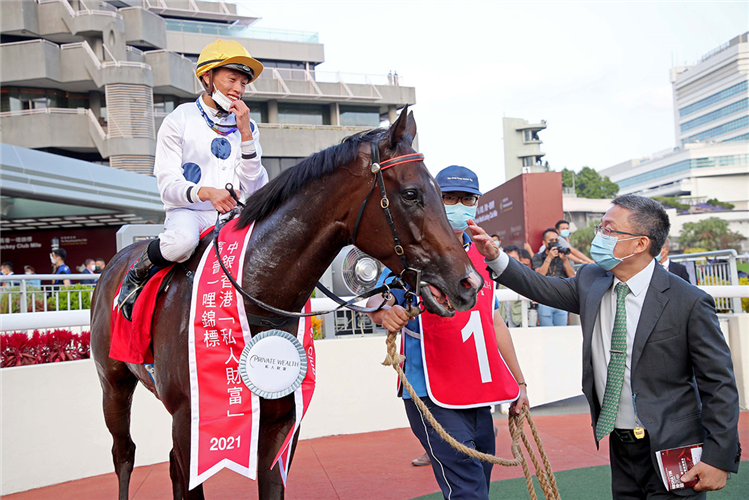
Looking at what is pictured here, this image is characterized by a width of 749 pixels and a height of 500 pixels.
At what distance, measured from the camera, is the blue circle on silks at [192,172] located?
2.80m

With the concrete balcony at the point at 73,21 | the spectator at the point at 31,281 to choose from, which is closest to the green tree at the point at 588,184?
the concrete balcony at the point at 73,21

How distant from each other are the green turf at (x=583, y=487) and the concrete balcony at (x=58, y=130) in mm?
25995

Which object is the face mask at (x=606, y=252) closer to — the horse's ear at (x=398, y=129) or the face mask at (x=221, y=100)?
the horse's ear at (x=398, y=129)

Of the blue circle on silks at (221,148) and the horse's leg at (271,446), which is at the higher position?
the blue circle on silks at (221,148)

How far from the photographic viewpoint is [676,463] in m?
2.18

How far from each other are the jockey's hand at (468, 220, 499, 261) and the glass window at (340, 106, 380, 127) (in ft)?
115

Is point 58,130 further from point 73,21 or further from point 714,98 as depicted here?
point 714,98

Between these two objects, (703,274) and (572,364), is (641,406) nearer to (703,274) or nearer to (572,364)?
(572,364)

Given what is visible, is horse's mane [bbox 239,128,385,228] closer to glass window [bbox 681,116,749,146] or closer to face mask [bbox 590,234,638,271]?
face mask [bbox 590,234,638,271]

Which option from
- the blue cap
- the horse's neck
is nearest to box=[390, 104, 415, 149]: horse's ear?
the horse's neck

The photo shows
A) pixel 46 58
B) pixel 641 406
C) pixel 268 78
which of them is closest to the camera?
pixel 641 406

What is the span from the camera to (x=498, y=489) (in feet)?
13.5

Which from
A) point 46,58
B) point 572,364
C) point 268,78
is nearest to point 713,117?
point 268,78

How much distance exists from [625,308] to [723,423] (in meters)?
0.54
